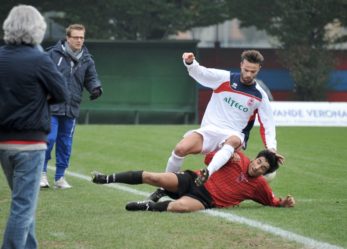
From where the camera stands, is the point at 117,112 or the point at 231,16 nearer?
the point at 117,112

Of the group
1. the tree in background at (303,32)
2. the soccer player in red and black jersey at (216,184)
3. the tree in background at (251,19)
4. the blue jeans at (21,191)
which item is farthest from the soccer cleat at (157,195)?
the tree in background at (303,32)

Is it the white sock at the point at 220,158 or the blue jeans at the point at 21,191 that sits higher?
the blue jeans at the point at 21,191

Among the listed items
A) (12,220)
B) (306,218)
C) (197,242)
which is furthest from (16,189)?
(306,218)

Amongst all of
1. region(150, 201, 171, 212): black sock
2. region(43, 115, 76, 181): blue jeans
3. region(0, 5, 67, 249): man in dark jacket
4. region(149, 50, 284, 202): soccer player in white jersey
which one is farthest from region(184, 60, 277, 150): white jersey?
region(0, 5, 67, 249): man in dark jacket

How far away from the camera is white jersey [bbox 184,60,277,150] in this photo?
35.1 ft

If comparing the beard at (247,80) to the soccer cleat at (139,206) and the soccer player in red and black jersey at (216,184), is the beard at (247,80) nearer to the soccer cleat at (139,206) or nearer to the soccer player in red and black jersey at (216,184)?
the soccer player in red and black jersey at (216,184)

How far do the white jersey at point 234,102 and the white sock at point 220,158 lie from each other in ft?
1.79

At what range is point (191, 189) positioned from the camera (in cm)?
989

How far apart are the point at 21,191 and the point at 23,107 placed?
1.93 feet

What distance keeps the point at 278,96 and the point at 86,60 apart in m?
27.3

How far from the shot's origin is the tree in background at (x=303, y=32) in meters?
38.3

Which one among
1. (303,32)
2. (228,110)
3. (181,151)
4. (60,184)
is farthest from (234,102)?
(303,32)

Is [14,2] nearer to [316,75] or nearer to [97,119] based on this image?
[97,119]

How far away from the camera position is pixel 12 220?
6715mm
